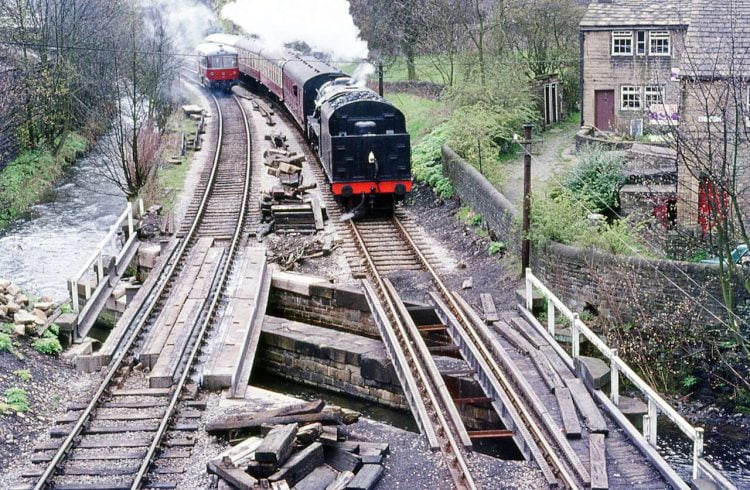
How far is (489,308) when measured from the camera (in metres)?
16.3

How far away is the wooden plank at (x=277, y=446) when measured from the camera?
1032 cm

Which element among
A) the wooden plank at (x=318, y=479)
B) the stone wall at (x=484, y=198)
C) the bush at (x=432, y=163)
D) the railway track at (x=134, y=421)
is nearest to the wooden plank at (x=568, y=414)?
the wooden plank at (x=318, y=479)

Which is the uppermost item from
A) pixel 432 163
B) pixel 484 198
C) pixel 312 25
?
pixel 312 25

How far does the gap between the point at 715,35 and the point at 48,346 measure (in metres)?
13.4

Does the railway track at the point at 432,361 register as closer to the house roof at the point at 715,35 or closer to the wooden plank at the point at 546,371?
the wooden plank at the point at 546,371

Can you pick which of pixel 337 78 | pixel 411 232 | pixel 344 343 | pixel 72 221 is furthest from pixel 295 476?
pixel 337 78

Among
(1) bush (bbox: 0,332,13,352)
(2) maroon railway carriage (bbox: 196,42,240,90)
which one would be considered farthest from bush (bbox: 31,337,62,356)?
(2) maroon railway carriage (bbox: 196,42,240,90)

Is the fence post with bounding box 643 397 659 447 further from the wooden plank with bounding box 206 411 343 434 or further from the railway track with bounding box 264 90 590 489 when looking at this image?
the wooden plank with bounding box 206 411 343 434

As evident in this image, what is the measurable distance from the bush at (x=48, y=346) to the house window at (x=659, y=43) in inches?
838

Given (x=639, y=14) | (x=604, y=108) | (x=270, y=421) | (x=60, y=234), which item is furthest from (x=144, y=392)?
(x=639, y=14)

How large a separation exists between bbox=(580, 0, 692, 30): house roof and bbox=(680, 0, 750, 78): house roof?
1020cm

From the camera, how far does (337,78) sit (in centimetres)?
2898

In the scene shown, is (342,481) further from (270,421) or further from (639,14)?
(639,14)

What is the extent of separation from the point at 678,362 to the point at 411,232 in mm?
8148
